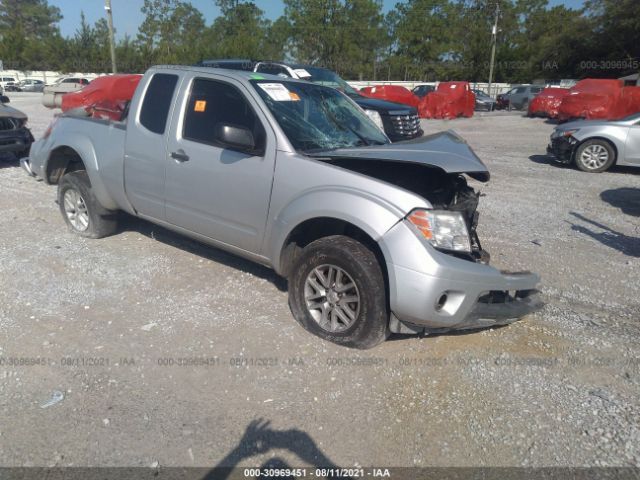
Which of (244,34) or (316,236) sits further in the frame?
(244,34)

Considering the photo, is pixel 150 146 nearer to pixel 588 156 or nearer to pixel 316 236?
pixel 316 236

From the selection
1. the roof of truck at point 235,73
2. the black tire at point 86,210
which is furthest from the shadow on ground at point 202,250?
the roof of truck at point 235,73

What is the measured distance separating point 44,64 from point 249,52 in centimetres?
2653

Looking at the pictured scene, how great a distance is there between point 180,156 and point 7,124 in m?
6.97

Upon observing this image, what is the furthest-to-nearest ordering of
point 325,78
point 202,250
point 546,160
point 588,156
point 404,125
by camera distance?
point 325,78, point 546,160, point 404,125, point 588,156, point 202,250

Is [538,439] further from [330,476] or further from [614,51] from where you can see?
[614,51]

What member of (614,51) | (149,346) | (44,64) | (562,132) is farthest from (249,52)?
(149,346)

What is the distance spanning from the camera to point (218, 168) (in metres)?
3.94

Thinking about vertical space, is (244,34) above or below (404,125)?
above

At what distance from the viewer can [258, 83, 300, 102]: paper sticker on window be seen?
13.1ft

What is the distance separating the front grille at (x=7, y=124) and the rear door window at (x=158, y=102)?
20.3 feet

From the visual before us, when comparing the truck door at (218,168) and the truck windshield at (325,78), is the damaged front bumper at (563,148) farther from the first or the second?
the truck door at (218,168)

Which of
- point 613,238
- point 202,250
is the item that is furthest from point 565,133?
point 202,250

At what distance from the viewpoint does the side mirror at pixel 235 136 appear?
356cm
